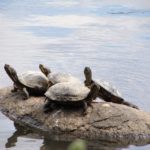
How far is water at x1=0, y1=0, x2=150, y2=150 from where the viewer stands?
11594 mm

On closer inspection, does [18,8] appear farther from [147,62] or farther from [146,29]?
[147,62]

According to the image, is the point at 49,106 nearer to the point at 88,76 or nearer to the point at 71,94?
the point at 71,94

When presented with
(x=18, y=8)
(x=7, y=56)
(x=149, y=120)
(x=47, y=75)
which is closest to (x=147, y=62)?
(x=7, y=56)

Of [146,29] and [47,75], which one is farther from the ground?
[47,75]

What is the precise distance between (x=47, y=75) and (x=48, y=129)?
1.51 m

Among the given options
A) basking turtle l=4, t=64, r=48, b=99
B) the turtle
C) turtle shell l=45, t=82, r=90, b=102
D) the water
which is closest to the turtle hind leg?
turtle shell l=45, t=82, r=90, b=102

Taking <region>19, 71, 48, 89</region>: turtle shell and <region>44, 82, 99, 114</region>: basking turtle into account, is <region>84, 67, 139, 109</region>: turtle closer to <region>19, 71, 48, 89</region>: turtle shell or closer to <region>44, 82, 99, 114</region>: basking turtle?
<region>44, 82, 99, 114</region>: basking turtle

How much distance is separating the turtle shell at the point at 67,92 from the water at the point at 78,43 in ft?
2.11

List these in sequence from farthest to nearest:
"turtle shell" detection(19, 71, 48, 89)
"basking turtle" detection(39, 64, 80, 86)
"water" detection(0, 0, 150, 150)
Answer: "water" detection(0, 0, 150, 150), "turtle shell" detection(19, 71, 48, 89), "basking turtle" detection(39, 64, 80, 86)

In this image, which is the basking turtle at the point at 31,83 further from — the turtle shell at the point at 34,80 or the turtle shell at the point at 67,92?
the turtle shell at the point at 67,92

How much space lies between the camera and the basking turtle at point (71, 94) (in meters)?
9.04

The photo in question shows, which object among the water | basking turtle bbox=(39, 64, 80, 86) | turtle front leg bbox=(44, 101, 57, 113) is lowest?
the water

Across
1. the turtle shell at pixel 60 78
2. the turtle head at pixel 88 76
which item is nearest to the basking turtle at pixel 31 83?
the turtle shell at pixel 60 78

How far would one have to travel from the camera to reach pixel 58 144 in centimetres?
882
